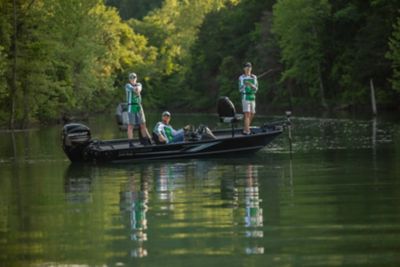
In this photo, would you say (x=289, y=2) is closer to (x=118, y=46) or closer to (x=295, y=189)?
(x=118, y=46)

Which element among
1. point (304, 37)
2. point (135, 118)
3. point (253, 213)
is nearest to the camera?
point (253, 213)

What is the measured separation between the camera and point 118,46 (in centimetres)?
10119

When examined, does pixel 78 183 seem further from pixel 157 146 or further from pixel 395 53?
pixel 395 53

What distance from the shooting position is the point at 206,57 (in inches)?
4146

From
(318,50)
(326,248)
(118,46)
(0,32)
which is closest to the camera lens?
(326,248)

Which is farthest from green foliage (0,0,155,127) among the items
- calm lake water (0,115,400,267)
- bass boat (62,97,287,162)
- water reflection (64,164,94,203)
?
calm lake water (0,115,400,267)

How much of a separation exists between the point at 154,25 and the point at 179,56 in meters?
5.13

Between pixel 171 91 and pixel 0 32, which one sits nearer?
pixel 0 32

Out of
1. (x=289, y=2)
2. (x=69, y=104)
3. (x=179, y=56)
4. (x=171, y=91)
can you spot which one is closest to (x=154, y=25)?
(x=179, y=56)

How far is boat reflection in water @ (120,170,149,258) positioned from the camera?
1126 cm

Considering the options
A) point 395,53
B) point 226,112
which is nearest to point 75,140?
point 226,112

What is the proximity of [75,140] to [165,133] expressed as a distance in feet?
7.59

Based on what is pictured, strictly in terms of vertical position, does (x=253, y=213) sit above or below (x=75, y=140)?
below

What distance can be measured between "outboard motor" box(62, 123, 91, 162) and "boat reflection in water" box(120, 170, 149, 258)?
130 inches
